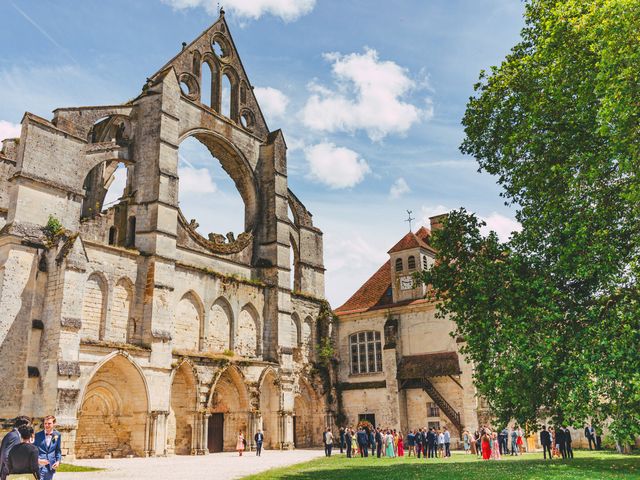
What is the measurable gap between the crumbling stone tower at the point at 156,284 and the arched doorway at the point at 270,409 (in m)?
0.07

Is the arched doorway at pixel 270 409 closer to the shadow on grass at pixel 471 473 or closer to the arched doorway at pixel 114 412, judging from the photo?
the arched doorway at pixel 114 412

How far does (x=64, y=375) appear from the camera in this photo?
62.7 feet

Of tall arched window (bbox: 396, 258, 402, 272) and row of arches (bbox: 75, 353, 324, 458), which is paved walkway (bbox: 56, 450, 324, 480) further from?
tall arched window (bbox: 396, 258, 402, 272)

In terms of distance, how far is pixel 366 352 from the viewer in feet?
109

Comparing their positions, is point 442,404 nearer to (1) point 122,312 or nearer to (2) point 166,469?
(2) point 166,469

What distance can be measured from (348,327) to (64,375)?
18052mm

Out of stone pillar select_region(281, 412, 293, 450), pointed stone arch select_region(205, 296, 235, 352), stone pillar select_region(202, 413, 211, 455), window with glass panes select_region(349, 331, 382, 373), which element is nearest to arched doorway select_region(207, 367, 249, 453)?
pointed stone arch select_region(205, 296, 235, 352)

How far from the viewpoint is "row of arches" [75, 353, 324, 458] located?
22.0 m

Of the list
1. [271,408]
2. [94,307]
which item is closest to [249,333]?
[271,408]

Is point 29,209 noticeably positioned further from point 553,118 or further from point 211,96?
point 553,118

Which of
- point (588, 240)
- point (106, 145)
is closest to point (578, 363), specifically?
point (588, 240)

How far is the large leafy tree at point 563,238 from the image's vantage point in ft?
41.5

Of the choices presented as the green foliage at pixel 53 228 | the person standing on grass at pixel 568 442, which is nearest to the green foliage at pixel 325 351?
the person standing on grass at pixel 568 442

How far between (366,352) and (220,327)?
9663mm
